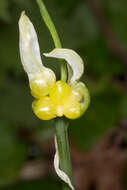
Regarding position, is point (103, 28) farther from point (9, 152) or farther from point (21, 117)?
point (9, 152)

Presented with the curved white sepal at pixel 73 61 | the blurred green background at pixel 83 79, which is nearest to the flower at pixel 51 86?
the curved white sepal at pixel 73 61

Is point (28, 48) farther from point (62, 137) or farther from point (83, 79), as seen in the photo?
point (83, 79)

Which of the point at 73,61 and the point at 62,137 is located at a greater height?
the point at 73,61

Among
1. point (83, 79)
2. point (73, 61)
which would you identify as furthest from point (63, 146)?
point (83, 79)

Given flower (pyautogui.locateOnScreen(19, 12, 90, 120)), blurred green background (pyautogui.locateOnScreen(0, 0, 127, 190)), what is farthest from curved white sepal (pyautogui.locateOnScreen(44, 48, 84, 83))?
blurred green background (pyautogui.locateOnScreen(0, 0, 127, 190))

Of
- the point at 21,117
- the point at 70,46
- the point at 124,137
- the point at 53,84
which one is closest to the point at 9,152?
the point at 21,117
